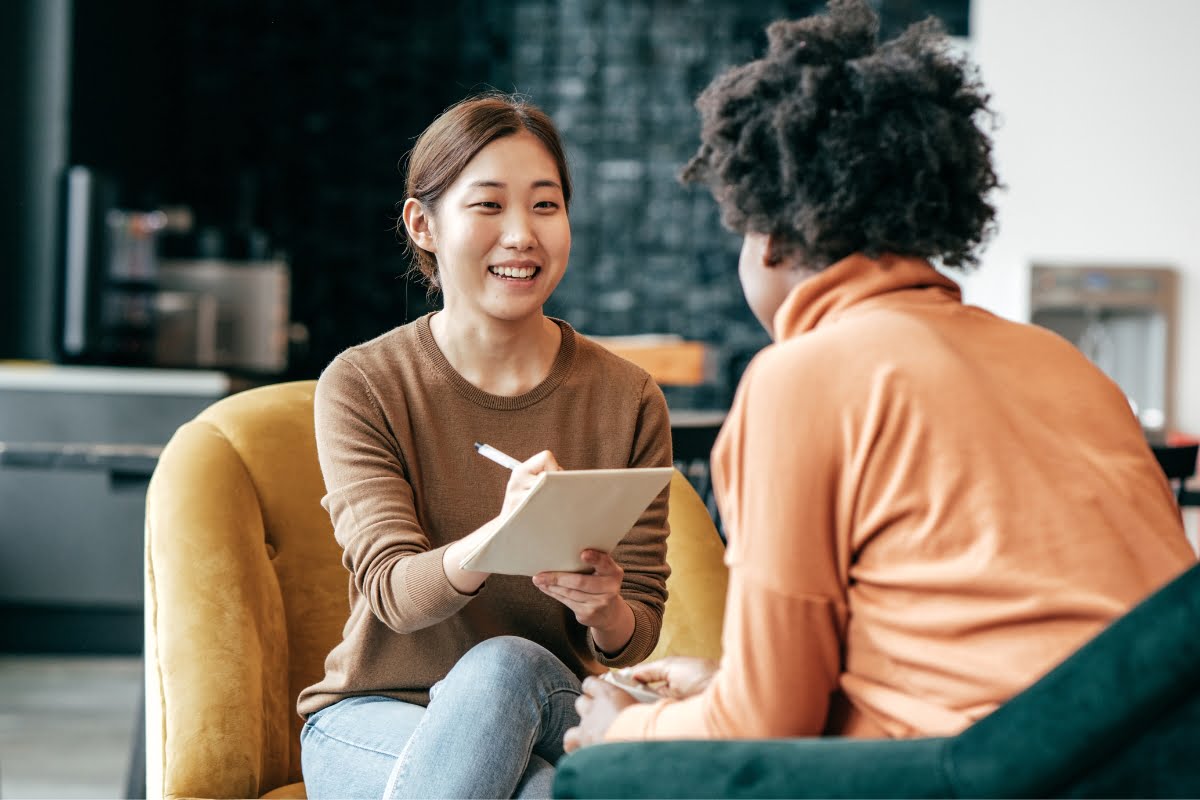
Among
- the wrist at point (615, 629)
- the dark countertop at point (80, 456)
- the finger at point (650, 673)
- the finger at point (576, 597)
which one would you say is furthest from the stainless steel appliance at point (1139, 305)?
the finger at point (650, 673)

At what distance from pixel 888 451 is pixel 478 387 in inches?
30.7

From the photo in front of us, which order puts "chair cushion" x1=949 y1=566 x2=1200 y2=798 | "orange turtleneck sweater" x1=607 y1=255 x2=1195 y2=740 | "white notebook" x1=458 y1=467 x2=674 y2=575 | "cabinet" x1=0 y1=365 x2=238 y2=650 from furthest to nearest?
"cabinet" x1=0 y1=365 x2=238 y2=650 → "white notebook" x1=458 y1=467 x2=674 y2=575 → "orange turtleneck sweater" x1=607 y1=255 x2=1195 y2=740 → "chair cushion" x1=949 y1=566 x2=1200 y2=798

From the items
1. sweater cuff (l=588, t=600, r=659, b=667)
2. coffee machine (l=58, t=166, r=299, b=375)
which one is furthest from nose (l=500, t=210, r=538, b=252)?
coffee machine (l=58, t=166, r=299, b=375)

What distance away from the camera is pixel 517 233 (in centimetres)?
161

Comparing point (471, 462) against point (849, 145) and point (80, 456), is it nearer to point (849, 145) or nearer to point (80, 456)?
point (849, 145)

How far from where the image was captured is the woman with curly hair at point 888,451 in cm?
95

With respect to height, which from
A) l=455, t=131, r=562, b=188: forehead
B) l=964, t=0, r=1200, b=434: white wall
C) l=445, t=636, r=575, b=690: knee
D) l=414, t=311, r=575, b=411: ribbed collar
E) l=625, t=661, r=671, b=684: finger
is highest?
l=964, t=0, r=1200, b=434: white wall

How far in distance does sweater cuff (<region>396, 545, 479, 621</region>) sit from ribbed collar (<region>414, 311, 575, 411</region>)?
0.90 feet

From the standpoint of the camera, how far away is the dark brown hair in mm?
1612

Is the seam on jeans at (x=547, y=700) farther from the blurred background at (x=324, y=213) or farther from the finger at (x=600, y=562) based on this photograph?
the blurred background at (x=324, y=213)

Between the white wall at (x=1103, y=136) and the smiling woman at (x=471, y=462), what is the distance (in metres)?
3.82

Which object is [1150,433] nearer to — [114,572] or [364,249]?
[114,572]

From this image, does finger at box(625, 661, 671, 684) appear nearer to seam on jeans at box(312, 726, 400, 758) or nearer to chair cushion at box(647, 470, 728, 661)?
seam on jeans at box(312, 726, 400, 758)

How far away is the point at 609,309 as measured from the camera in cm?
618
